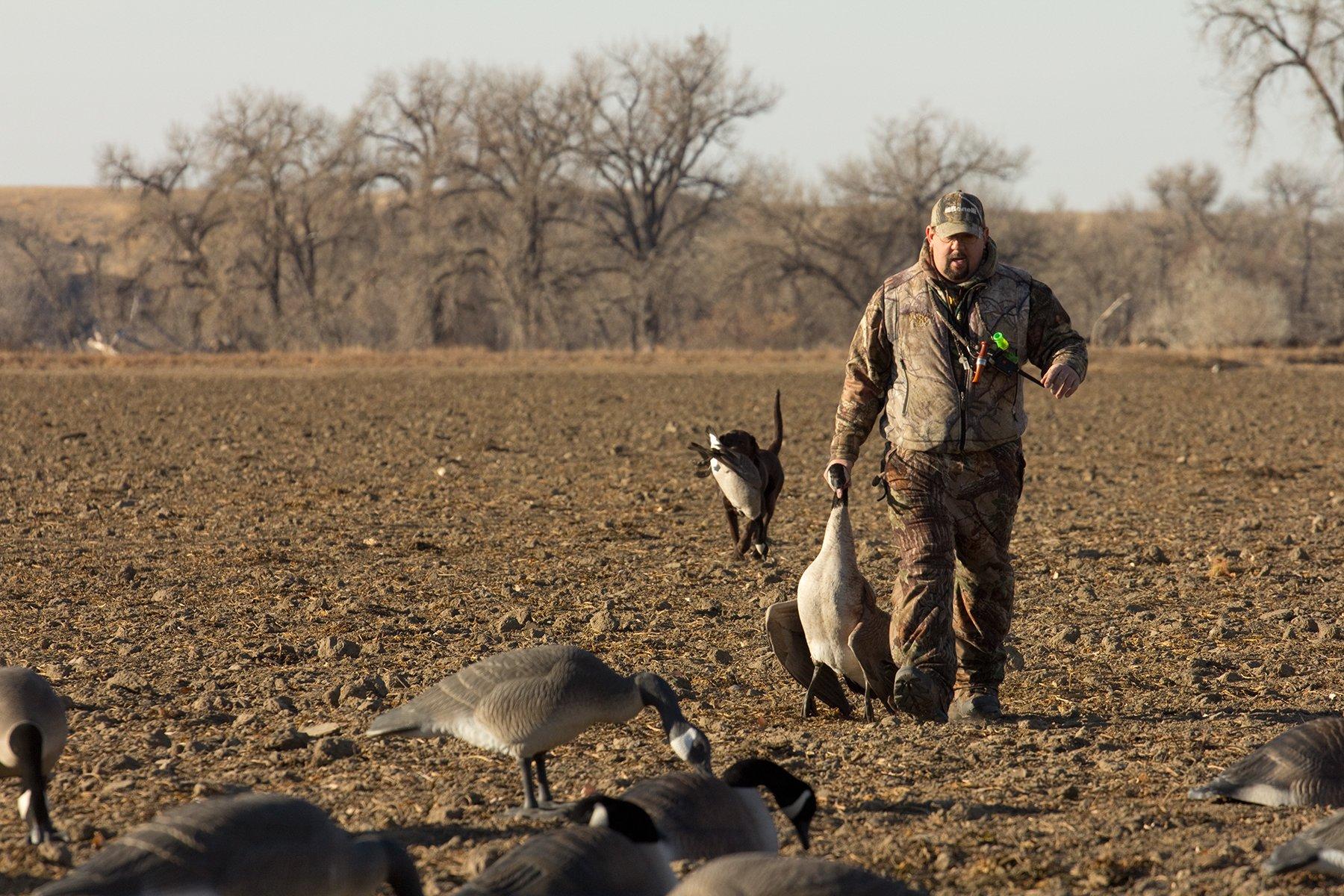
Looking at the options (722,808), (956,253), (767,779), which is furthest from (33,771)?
(956,253)

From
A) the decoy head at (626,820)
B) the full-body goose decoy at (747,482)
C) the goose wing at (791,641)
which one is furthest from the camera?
the full-body goose decoy at (747,482)

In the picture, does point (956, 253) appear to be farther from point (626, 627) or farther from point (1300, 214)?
point (1300, 214)

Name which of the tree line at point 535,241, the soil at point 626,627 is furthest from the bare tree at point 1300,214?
the soil at point 626,627

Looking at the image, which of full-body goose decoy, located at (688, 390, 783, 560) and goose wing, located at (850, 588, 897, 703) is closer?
goose wing, located at (850, 588, 897, 703)

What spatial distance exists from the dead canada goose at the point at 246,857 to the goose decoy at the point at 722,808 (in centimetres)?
73

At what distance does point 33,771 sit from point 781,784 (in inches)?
93.2

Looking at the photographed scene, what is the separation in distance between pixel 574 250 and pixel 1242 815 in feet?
168

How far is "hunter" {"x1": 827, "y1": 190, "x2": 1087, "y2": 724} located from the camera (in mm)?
5957

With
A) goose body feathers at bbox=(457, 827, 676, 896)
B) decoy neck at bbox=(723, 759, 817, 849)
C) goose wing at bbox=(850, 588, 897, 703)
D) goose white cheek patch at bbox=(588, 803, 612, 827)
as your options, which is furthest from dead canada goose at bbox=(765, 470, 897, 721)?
goose body feathers at bbox=(457, 827, 676, 896)

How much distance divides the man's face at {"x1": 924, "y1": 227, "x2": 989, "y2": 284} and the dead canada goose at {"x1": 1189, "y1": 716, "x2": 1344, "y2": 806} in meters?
2.33

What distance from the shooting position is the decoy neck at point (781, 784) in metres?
4.18

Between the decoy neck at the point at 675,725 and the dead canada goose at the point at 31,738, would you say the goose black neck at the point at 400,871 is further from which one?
the dead canada goose at the point at 31,738

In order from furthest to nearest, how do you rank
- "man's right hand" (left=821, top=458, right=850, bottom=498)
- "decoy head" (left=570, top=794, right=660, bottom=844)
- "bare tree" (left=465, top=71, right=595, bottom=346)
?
1. "bare tree" (left=465, top=71, right=595, bottom=346)
2. "man's right hand" (left=821, top=458, right=850, bottom=498)
3. "decoy head" (left=570, top=794, right=660, bottom=844)

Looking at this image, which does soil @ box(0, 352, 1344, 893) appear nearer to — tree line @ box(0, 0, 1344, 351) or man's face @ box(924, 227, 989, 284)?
man's face @ box(924, 227, 989, 284)
